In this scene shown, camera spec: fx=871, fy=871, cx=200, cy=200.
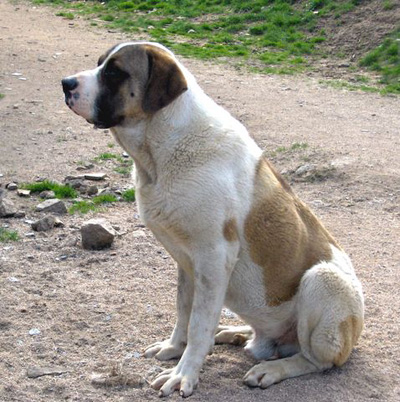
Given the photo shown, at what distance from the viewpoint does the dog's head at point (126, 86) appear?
4605mm

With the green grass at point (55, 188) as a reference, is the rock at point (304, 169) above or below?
above

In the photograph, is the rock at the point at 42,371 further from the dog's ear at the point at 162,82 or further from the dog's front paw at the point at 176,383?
the dog's ear at the point at 162,82

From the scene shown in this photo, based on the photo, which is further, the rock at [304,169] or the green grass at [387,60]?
the green grass at [387,60]

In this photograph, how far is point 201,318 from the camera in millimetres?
4699

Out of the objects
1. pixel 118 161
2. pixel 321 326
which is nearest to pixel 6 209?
pixel 118 161

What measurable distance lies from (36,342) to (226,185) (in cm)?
162

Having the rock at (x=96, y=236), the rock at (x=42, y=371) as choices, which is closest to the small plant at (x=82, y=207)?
the rock at (x=96, y=236)

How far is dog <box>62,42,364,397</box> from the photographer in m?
4.61

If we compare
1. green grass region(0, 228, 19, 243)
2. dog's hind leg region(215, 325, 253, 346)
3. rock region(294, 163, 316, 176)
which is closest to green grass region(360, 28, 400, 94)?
rock region(294, 163, 316, 176)

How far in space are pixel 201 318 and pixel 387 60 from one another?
1053 centimetres

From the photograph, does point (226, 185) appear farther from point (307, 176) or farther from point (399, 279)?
point (307, 176)

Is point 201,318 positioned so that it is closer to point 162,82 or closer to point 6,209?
point 162,82

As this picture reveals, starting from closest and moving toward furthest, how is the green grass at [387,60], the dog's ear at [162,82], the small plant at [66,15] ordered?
the dog's ear at [162,82]
the green grass at [387,60]
the small plant at [66,15]

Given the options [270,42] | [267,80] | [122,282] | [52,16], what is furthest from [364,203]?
[52,16]
